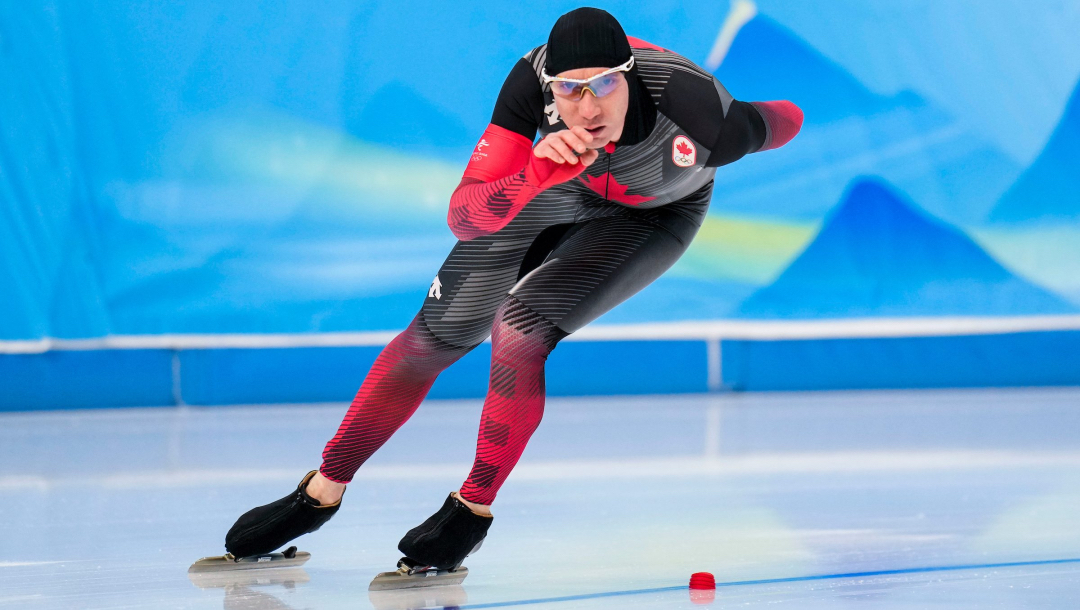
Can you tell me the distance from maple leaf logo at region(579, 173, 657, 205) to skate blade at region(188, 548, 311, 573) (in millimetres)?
908

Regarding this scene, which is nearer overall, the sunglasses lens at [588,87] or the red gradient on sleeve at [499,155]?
the sunglasses lens at [588,87]

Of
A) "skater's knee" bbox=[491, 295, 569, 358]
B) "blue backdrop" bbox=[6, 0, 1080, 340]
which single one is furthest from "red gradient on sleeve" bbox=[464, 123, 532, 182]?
"blue backdrop" bbox=[6, 0, 1080, 340]

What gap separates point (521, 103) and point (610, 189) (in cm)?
26

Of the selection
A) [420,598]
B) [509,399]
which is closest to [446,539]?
[420,598]

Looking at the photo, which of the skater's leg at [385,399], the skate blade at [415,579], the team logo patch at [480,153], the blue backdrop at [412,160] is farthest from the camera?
the blue backdrop at [412,160]

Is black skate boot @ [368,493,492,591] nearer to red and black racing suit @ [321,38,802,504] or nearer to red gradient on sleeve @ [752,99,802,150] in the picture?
red and black racing suit @ [321,38,802,504]

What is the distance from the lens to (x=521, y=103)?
1.92 m

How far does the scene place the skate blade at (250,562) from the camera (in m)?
1.97

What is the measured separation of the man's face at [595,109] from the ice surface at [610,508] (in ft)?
2.55

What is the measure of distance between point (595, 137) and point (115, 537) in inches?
52.8

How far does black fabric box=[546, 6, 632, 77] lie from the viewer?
177 centimetres

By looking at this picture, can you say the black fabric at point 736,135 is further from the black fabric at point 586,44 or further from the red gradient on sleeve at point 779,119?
the black fabric at point 586,44

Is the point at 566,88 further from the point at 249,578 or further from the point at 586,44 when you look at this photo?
the point at 249,578

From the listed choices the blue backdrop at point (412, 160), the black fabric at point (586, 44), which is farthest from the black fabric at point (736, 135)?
the blue backdrop at point (412, 160)
